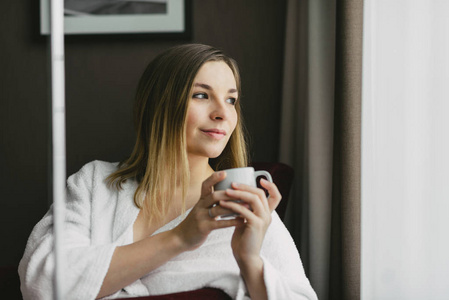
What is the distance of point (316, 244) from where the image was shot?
178 centimetres

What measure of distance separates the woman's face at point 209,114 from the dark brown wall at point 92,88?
0.79 meters

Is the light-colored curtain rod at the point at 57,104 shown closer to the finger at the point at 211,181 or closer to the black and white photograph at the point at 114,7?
the finger at the point at 211,181

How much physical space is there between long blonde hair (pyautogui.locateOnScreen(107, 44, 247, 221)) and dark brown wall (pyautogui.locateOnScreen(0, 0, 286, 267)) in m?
0.71

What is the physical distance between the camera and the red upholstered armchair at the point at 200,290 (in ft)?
3.32

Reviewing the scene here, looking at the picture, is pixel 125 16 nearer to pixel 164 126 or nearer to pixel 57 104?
pixel 164 126

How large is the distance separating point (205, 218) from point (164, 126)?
384mm

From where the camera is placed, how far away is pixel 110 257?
41.1 inches

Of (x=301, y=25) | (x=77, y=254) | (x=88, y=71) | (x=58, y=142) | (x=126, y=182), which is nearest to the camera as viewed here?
(x=58, y=142)

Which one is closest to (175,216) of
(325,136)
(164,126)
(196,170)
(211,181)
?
(196,170)

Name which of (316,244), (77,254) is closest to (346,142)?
(316,244)

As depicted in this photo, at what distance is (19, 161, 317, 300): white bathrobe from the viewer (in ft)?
3.41
